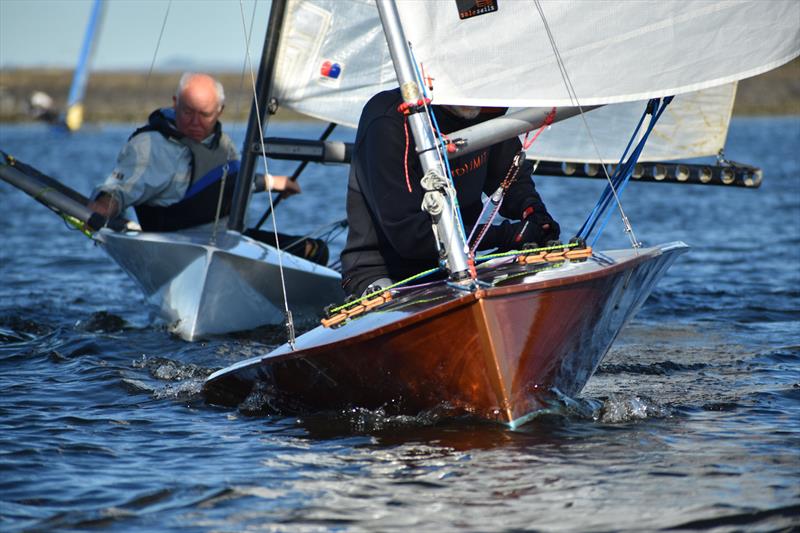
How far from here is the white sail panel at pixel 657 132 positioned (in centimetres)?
834

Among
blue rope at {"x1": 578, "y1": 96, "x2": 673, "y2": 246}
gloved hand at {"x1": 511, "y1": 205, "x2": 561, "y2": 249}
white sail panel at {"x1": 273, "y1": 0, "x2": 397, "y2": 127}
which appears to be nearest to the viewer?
gloved hand at {"x1": 511, "y1": 205, "x2": 561, "y2": 249}

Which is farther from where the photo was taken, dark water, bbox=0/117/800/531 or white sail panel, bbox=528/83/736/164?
white sail panel, bbox=528/83/736/164

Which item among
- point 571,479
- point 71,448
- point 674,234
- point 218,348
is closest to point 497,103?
point 571,479

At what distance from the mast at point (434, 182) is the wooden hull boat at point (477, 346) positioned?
0.37 feet

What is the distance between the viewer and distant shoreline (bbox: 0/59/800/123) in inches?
2489

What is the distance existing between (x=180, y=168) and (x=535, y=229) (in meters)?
3.14

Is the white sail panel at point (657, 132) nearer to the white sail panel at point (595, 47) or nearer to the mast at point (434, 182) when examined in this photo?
the white sail panel at point (595, 47)

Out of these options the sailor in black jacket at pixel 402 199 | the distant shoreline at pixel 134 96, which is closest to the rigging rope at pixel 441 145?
the sailor in black jacket at pixel 402 199

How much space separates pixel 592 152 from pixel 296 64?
7.07 ft

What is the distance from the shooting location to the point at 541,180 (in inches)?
979

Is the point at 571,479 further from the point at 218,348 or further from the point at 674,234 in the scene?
the point at 674,234

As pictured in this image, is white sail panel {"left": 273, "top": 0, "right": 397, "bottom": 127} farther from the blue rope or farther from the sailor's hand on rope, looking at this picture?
the blue rope

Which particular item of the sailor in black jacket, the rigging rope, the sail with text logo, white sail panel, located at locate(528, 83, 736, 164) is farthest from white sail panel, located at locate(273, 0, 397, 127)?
the rigging rope

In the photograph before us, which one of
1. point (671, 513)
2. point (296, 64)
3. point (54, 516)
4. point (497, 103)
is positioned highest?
point (296, 64)
